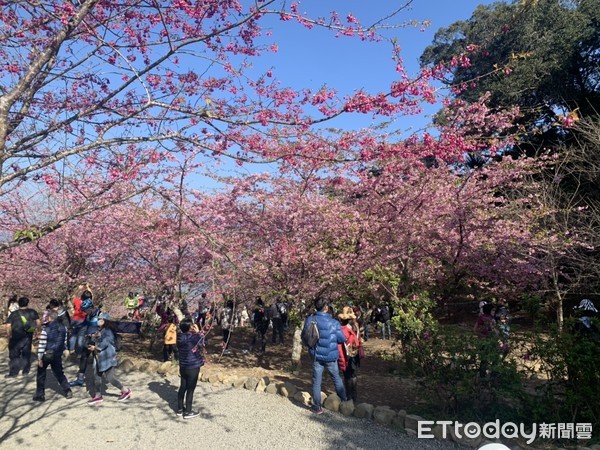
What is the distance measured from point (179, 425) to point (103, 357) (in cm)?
176

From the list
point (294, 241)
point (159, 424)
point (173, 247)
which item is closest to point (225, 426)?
point (159, 424)

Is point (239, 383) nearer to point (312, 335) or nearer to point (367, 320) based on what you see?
point (312, 335)

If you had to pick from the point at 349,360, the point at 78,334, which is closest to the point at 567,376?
the point at 349,360

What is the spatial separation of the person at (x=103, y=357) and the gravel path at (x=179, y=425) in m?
0.18

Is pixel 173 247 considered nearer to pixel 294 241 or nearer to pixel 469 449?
pixel 294 241

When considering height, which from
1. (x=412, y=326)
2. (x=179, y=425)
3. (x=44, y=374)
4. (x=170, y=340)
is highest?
(x=412, y=326)

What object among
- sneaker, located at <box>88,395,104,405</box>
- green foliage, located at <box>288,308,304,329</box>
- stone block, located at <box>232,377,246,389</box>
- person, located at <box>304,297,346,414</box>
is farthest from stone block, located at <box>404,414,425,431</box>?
sneaker, located at <box>88,395,104,405</box>

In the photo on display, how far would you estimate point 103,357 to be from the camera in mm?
6254

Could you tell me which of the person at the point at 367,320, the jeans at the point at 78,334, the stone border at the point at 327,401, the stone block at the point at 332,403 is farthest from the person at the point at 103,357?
the person at the point at 367,320

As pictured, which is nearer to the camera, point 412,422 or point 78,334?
point 412,422

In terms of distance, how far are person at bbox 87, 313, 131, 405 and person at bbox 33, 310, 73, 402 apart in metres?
0.54

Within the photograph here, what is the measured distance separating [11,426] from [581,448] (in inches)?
281

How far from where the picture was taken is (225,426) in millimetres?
5484

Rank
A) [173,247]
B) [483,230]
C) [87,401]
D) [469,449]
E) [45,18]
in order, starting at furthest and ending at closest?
[173,247] < [483,230] < [87,401] < [469,449] < [45,18]
